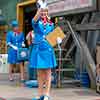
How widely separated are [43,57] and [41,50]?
15 cm

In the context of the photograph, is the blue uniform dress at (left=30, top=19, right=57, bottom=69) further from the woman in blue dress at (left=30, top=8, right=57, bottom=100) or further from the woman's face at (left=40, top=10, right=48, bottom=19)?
the woman's face at (left=40, top=10, right=48, bottom=19)

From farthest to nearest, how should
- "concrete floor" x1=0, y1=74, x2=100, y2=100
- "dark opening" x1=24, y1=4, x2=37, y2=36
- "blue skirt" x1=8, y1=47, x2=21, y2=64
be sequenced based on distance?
"dark opening" x1=24, y1=4, x2=37, y2=36 → "blue skirt" x1=8, y1=47, x2=21, y2=64 → "concrete floor" x1=0, y1=74, x2=100, y2=100

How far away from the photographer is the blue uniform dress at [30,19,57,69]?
345 inches

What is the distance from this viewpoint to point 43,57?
8805mm

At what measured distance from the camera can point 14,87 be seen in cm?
1188

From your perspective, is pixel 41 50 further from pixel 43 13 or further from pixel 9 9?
pixel 9 9

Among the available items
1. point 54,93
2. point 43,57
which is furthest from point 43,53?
point 54,93

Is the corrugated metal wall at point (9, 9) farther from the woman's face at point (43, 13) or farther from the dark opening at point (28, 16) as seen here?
the woman's face at point (43, 13)

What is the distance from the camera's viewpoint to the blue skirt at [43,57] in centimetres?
876

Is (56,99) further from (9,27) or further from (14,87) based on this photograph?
(9,27)

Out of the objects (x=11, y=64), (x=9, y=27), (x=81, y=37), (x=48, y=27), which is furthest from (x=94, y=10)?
(x=9, y=27)

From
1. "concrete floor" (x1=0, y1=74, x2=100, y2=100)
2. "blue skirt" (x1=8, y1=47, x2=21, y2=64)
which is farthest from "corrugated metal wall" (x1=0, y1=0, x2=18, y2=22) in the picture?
"concrete floor" (x1=0, y1=74, x2=100, y2=100)

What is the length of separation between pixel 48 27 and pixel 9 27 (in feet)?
34.1

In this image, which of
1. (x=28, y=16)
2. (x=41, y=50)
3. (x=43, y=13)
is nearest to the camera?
(x=43, y=13)
